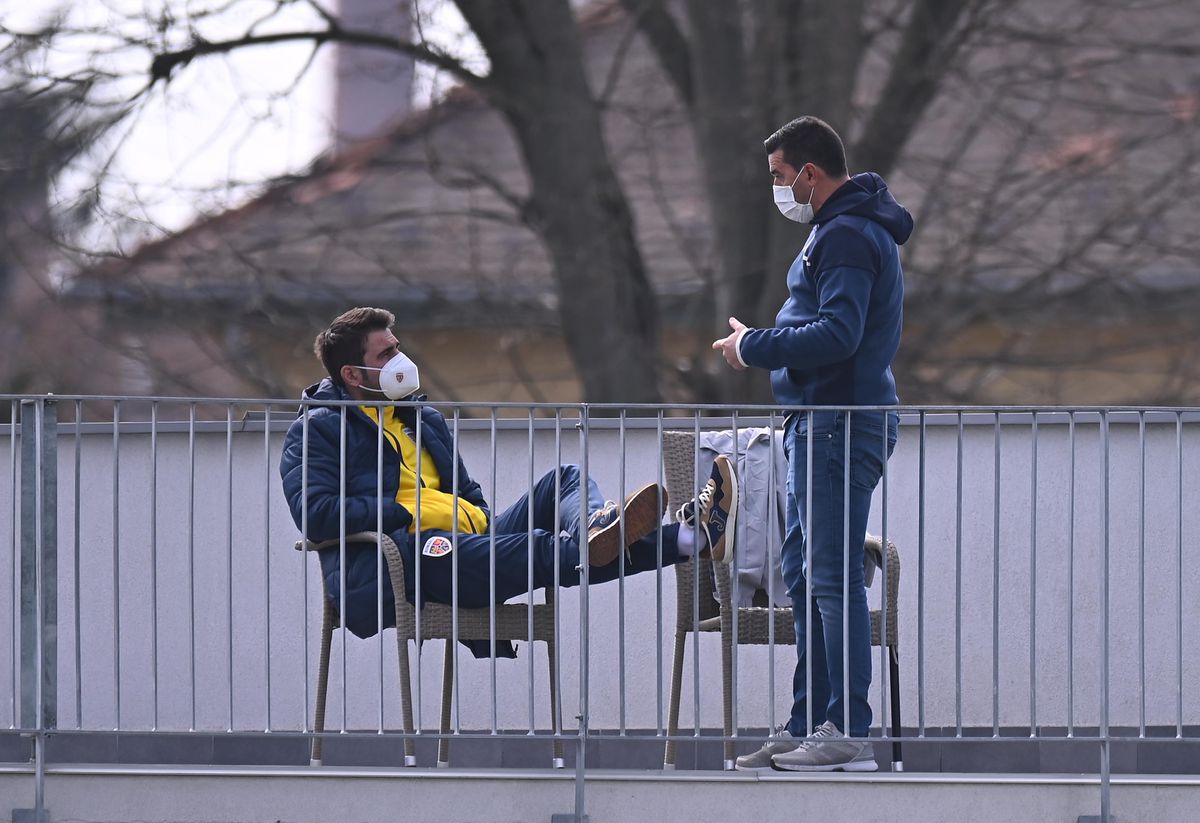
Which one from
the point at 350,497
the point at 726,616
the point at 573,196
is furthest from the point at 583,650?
the point at 573,196

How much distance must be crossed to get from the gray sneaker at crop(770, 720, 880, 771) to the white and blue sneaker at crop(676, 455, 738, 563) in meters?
0.58

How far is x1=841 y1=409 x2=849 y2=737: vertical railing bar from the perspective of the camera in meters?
6.03

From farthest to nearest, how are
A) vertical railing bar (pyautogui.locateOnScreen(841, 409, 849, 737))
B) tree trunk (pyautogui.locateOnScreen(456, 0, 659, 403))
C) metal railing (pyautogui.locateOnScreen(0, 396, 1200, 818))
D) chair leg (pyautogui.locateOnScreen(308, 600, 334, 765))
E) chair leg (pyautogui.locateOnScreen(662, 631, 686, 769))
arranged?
tree trunk (pyautogui.locateOnScreen(456, 0, 659, 403)) < metal railing (pyautogui.locateOnScreen(0, 396, 1200, 818)) < chair leg (pyautogui.locateOnScreen(308, 600, 334, 765)) < chair leg (pyautogui.locateOnScreen(662, 631, 686, 769)) < vertical railing bar (pyautogui.locateOnScreen(841, 409, 849, 737))

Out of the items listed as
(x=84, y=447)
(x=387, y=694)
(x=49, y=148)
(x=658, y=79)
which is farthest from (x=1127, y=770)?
(x=49, y=148)

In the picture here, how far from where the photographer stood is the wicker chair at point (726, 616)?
20.9 ft

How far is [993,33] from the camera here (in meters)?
12.9

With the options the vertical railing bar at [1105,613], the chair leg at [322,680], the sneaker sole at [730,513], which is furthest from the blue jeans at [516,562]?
the vertical railing bar at [1105,613]

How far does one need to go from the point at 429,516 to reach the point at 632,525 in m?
0.79

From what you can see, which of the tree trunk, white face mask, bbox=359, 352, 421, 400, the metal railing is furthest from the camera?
the tree trunk

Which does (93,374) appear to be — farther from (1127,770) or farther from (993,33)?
(1127,770)

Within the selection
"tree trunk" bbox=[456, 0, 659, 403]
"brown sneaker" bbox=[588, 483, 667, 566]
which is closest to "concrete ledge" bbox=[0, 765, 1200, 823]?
"brown sneaker" bbox=[588, 483, 667, 566]

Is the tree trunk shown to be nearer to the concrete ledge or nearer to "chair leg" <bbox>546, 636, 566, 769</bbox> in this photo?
"chair leg" <bbox>546, 636, 566, 769</bbox>

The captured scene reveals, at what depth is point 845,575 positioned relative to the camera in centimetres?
602

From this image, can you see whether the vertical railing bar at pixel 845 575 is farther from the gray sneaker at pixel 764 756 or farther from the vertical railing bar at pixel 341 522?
the vertical railing bar at pixel 341 522
